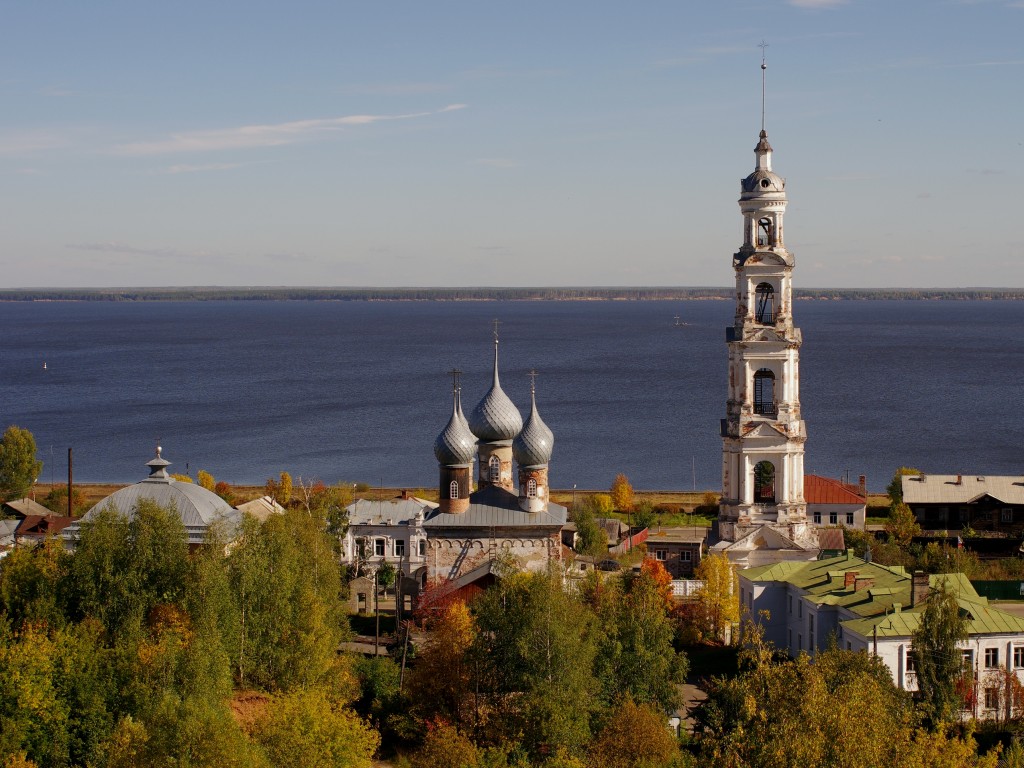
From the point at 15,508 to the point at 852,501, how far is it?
2527 cm

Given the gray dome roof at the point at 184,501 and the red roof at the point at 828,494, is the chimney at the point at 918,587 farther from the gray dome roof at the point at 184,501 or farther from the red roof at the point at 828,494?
the red roof at the point at 828,494

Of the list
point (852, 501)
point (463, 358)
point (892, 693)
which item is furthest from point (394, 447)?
point (463, 358)

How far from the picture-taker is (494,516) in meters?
30.1

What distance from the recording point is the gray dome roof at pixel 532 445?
99.8ft

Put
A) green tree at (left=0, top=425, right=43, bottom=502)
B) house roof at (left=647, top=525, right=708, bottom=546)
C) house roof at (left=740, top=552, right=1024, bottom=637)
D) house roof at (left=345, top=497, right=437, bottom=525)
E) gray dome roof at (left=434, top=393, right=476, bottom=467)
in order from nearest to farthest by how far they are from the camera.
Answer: house roof at (left=740, top=552, right=1024, bottom=637), gray dome roof at (left=434, top=393, right=476, bottom=467), house roof at (left=647, top=525, right=708, bottom=546), house roof at (left=345, top=497, right=437, bottom=525), green tree at (left=0, top=425, right=43, bottom=502)

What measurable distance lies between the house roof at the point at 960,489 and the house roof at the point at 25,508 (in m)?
26.0

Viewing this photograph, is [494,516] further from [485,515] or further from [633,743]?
[633,743]

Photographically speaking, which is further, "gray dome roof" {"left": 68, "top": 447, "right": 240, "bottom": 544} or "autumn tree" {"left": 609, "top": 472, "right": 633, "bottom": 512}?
"autumn tree" {"left": 609, "top": 472, "right": 633, "bottom": 512}

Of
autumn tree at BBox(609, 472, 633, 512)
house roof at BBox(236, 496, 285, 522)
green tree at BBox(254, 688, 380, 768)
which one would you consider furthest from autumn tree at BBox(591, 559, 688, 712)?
autumn tree at BBox(609, 472, 633, 512)

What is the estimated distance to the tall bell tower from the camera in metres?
31.5

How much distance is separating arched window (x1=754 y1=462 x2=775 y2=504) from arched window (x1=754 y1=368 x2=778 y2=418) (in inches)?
50.3

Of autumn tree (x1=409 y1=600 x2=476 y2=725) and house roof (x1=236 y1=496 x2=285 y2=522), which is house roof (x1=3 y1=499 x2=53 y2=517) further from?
autumn tree (x1=409 y1=600 x2=476 y2=725)

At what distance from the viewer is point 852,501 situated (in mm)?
42656

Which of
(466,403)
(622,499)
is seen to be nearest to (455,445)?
(622,499)
